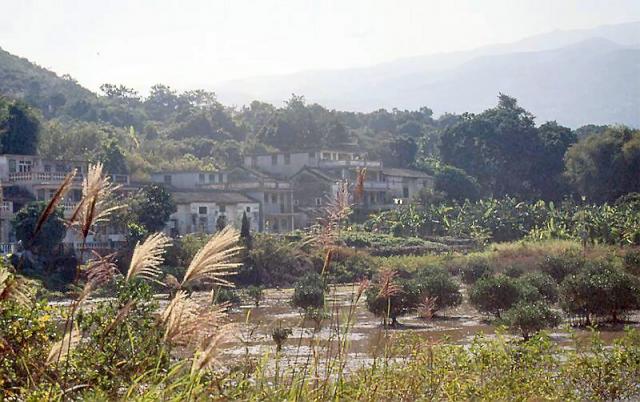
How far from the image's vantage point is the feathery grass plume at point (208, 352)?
3.88 metres

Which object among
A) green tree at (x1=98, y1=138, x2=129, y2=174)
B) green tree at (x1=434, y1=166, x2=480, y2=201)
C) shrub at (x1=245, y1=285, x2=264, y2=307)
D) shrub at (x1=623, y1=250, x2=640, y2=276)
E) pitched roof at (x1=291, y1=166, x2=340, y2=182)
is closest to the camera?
shrub at (x1=623, y1=250, x2=640, y2=276)

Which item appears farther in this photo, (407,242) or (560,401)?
(407,242)

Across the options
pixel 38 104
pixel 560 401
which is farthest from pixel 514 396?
pixel 38 104

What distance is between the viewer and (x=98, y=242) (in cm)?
3672

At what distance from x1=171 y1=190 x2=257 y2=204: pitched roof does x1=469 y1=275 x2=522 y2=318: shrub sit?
22575 millimetres

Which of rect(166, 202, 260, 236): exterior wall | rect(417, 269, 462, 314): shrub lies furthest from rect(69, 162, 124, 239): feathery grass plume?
rect(166, 202, 260, 236): exterior wall

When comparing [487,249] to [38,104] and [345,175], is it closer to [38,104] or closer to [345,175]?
[345,175]

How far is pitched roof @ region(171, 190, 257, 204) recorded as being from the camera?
45.3 metres

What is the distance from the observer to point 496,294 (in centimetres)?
2412

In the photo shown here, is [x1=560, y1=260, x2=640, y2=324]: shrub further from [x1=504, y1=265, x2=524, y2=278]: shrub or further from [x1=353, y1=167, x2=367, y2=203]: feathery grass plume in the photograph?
[x1=353, y1=167, x2=367, y2=203]: feathery grass plume

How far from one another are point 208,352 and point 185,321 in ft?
1.08

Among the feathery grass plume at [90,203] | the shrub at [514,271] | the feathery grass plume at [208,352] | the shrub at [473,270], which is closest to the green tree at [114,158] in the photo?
the shrub at [473,270]

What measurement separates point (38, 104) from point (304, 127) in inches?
1010

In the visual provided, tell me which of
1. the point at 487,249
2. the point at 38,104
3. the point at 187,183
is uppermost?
the point at 38,104
